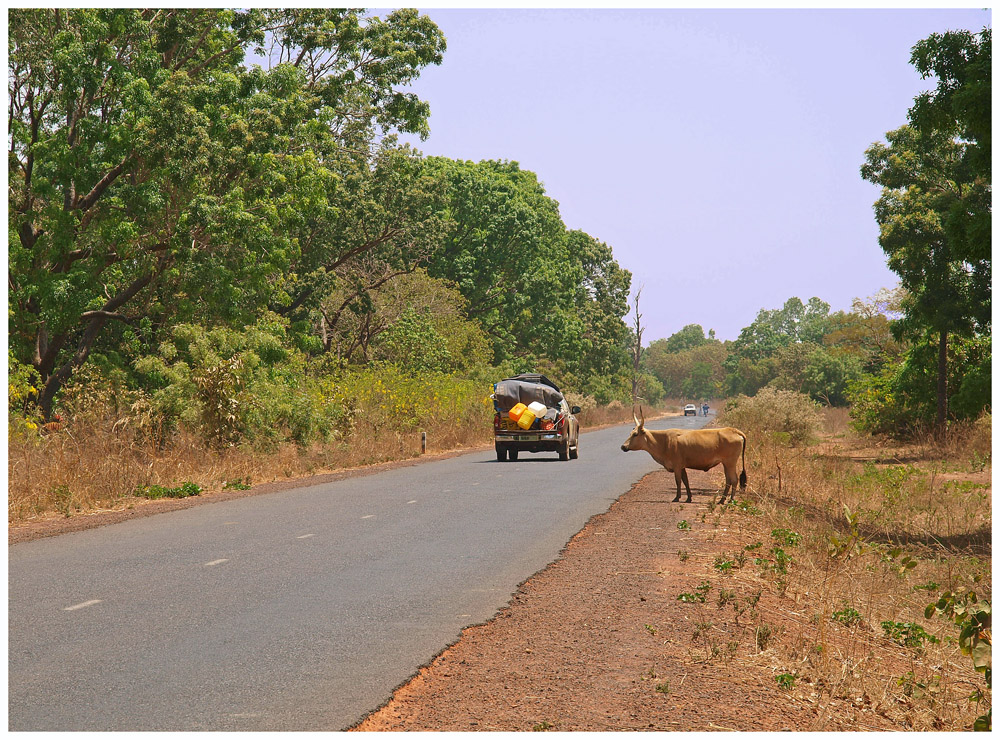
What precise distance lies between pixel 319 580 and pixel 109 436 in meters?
13.7

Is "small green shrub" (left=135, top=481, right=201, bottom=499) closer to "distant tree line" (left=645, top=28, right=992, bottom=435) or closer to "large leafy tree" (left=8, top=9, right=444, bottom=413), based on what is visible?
"large leafy tree" (left=8, top=9, right=444, bottom=413)

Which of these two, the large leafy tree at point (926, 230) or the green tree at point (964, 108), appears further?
the large leafy tree at point (926, 230)

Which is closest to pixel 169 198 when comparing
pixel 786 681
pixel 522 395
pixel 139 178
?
pixel 139 178

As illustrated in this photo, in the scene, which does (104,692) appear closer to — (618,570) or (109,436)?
(618,570)

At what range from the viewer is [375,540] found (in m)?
Answer: 12.4

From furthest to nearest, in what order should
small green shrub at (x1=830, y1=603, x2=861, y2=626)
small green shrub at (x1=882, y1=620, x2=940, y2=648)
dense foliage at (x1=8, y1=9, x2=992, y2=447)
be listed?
dense foliage at (x1=8, y1=9, x2=992, y2=447) < small green shrub at (x1=830, y1=603, x2=861, y2=626) < small green shrub at (x1=882, y1=620, x2=940, y2=648)

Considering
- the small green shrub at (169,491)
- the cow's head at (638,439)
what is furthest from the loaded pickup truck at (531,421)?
the small green shrub at (169,491)

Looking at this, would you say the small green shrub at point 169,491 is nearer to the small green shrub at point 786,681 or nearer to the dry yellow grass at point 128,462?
the dry yellow grass at point 128,462

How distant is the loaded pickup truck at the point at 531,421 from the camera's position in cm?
2841

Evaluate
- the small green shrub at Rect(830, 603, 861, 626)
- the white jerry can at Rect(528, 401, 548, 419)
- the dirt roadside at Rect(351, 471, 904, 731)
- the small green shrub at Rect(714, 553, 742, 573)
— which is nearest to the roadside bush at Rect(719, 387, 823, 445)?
the white jerry can at Rect(528, 401, 548, 419)

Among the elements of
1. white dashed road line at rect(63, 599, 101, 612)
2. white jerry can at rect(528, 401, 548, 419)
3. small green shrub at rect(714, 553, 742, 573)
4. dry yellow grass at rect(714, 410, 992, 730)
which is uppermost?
white jerry can at rect(528, 401, 548, 419)

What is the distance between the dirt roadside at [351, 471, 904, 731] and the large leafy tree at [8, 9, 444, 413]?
58.5 feet

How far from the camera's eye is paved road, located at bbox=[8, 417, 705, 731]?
569 centimetres

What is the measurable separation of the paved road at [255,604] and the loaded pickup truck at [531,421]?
11.8 meters
